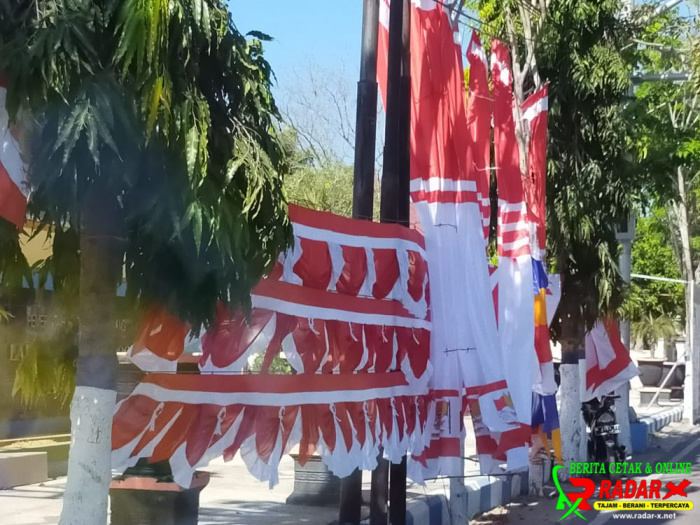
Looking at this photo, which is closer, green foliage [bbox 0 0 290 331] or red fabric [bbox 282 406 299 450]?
green foliage [bbox 0 0 290 331]

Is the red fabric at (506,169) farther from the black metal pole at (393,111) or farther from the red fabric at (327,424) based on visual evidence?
the red fabric at (327,424)

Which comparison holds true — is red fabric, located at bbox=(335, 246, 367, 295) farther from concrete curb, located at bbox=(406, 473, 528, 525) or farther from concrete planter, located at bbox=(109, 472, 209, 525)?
concrete curb, located at bbox=(406, 473, 528, 525)

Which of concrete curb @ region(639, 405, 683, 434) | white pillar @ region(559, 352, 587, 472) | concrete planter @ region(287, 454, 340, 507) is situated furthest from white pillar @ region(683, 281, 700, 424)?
concrete planter @ region(287, 454, 340, 507)

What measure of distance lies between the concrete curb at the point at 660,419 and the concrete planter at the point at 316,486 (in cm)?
1111

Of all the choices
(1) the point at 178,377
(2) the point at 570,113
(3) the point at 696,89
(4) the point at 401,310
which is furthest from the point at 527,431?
(3) the point at 696,89

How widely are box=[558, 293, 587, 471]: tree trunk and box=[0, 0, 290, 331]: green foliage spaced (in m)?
10.2

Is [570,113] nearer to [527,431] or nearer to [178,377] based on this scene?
[527,431]

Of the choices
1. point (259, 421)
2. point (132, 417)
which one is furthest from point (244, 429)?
point (132, 417)

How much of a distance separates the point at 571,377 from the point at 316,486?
18.6 ft

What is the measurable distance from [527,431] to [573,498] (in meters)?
4.25

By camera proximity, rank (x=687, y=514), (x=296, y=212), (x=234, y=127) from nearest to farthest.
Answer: (x=234, y=127) < (x=296, y=212) < (x=687, y=514)

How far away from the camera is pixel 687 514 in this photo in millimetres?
11484

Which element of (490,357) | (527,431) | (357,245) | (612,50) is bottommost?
(527,431)

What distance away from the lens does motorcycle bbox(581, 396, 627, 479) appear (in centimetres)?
1563
